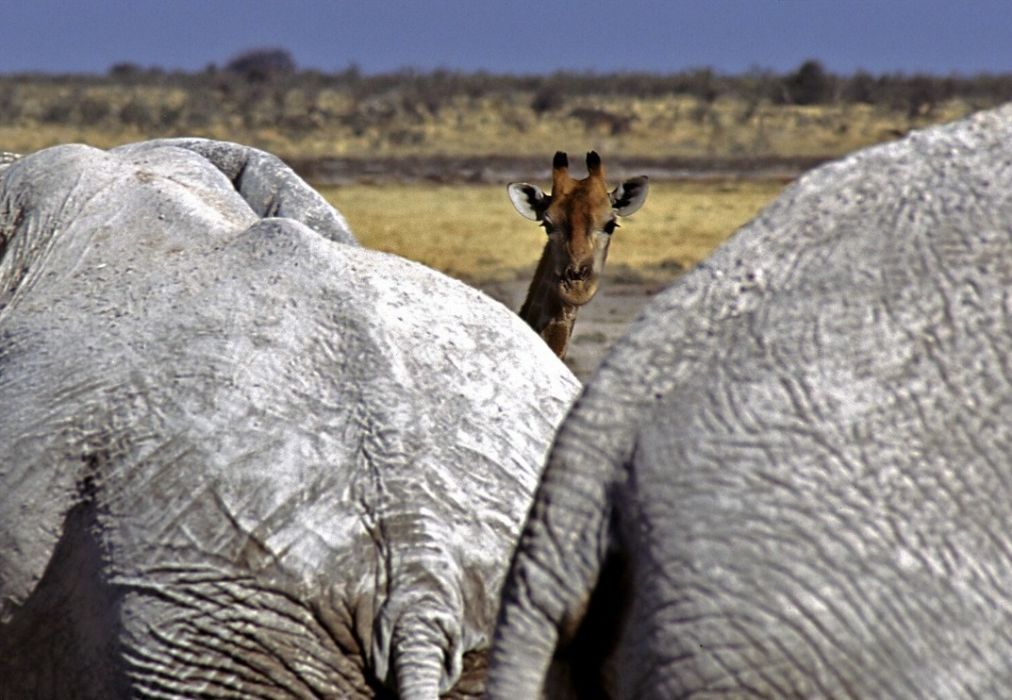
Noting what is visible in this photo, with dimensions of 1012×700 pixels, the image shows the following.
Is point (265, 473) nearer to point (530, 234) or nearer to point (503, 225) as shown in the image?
point (530, 234)

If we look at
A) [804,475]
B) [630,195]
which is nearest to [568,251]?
[630,195]

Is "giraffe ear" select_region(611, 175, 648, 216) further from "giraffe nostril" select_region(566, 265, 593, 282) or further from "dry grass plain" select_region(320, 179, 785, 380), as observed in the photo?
"dry grass plain" select_region(320, 179, 785, 380)

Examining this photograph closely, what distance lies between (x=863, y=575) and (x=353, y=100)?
5152 cm

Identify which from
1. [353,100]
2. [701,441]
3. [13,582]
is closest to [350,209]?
[13,582]

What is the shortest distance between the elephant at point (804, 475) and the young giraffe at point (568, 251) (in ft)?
20.2

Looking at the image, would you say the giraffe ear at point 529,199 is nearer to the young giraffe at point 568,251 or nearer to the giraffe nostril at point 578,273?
the young giraffe at point 568,251

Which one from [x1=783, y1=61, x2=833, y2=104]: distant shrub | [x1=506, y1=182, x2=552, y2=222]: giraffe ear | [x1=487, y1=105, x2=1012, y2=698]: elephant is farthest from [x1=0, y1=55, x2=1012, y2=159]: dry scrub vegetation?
[x1=487, y1=105, x2=1012, y2=698]: elephant

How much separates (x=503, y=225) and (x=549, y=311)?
1509 cm

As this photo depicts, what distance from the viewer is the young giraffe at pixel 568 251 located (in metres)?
8.84

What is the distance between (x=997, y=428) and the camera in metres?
2.08

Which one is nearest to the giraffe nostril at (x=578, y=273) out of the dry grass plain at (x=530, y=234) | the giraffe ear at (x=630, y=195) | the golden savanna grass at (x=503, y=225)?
Result: the giraffe ear at (x=630, y=195)

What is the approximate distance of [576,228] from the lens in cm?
915

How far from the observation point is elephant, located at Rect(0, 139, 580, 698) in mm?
3344

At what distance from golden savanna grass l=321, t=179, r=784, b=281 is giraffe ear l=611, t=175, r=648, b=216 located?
298 inches
